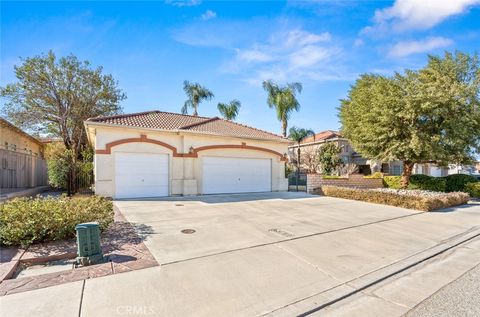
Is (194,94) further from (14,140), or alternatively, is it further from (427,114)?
(427,114)

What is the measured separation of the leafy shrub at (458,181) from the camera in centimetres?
1698

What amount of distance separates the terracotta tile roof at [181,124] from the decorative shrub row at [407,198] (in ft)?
18.3

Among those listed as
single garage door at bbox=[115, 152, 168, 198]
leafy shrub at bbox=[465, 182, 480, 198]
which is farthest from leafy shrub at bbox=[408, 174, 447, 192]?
single garage door at bbox=[115, 152, 168, 198]

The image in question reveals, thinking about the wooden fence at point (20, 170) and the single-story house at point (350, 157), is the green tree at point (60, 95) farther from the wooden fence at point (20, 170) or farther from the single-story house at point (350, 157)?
the single-story house at point (350, 157)

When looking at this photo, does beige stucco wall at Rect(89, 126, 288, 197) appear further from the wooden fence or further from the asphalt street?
the asphalt street

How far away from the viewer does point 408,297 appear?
3832mm

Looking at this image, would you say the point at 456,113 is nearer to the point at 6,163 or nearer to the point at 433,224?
the point at 433,224

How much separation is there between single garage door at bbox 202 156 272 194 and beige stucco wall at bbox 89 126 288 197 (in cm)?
32

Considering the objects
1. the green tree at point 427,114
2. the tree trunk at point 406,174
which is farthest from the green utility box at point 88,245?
the tree trunk at point 406,174

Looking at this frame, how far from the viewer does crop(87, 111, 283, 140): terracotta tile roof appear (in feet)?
43.6

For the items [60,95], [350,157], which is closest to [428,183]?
[350,157]

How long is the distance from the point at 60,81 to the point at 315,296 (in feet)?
70.5

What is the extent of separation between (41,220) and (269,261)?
4.70 m

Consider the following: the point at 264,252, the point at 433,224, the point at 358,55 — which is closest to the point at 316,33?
the point at 358,55
